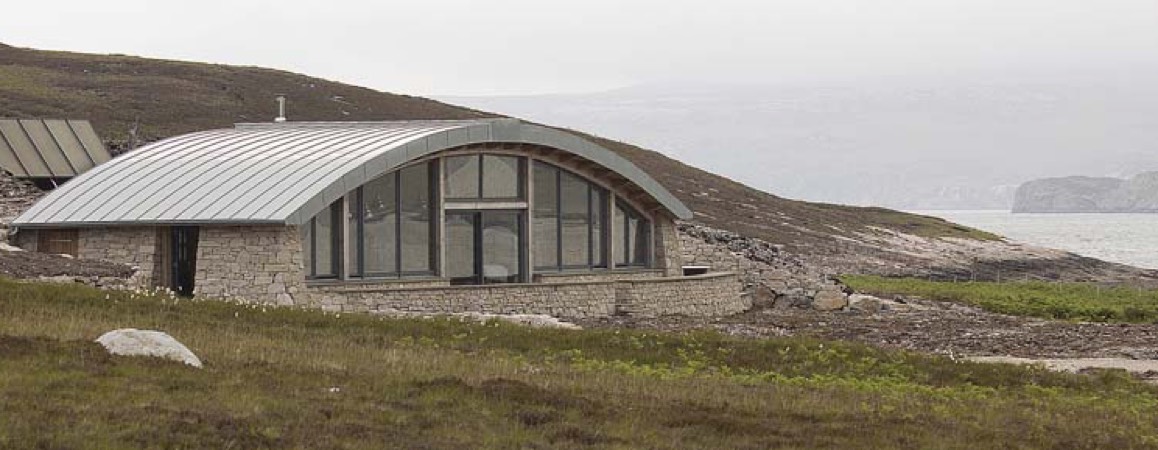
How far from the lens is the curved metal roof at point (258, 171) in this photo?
41.5 m

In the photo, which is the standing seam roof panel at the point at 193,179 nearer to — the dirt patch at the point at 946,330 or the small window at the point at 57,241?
the small window at the point at 57,241

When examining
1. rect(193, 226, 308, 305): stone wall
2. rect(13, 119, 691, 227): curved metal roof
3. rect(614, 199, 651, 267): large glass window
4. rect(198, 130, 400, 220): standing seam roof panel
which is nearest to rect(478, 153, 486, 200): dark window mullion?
rect(13, 119, 691, 227): curved metal roof

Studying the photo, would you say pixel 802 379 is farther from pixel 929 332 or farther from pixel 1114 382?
pixel 929 332

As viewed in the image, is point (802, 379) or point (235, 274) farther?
point (235, 274)

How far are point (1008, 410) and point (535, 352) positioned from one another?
9002mm

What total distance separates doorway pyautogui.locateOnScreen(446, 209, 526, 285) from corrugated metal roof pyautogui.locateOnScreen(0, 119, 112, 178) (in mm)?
16260

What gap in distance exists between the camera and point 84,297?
31500mm

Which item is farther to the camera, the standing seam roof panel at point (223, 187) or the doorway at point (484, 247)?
the doorway at point (484, 247)

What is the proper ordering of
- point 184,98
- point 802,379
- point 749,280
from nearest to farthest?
point 802,379, point 749,280, point 184,98

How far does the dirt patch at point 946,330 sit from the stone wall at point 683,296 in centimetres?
121

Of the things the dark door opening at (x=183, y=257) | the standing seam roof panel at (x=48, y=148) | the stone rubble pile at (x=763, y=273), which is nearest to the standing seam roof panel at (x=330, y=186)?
the dark door opening at (x=183, y=257)

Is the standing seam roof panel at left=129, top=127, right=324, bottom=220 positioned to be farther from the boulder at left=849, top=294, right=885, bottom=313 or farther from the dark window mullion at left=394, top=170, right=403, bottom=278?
the boulder at left=849, top=294, right=885, bottom=313

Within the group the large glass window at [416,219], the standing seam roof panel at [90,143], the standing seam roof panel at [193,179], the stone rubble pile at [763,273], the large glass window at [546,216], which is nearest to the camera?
the standing seam roof panel at [193,179]

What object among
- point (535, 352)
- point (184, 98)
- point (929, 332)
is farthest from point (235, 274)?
point (184, 98)
